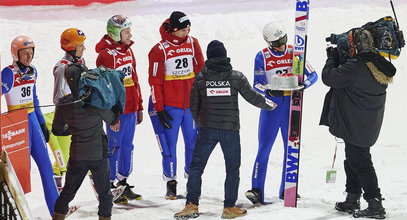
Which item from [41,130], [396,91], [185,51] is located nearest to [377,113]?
[185,51]

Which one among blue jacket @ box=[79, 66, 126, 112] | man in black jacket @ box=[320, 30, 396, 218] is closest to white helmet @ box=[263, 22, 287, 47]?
man in black jacket @ box=[320, 30, 396, 218]

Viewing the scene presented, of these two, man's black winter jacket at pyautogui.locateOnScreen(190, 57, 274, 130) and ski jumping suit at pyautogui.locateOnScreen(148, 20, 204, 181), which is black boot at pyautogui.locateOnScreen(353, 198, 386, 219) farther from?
ski jumping suit at pyautogui.locateOnScreen(148, 20, 204, 181)

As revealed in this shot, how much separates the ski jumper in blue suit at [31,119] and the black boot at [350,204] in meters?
2.77

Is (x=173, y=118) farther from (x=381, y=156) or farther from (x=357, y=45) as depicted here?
(x=381, y=156)

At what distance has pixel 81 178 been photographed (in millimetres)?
6809

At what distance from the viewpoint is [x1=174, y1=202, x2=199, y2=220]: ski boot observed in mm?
7508

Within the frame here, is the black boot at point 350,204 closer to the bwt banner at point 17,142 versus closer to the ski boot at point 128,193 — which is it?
the ski boot at point 128,193

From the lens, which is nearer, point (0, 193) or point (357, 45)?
point (0, 193)

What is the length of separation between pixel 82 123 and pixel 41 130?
1071 millimetres

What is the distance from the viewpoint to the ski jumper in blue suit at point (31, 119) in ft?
24.3

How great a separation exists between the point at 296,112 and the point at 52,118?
2.58m

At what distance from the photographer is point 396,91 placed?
11375mm

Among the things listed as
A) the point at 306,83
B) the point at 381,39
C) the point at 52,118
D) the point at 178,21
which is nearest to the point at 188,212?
the point at 306,83

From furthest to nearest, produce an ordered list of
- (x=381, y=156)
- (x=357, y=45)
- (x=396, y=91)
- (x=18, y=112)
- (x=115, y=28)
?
(x=396, y=91)
(x=381, y=156)
(x=115, y=28)
(x=357, y=45)
(x=18, y=112)
